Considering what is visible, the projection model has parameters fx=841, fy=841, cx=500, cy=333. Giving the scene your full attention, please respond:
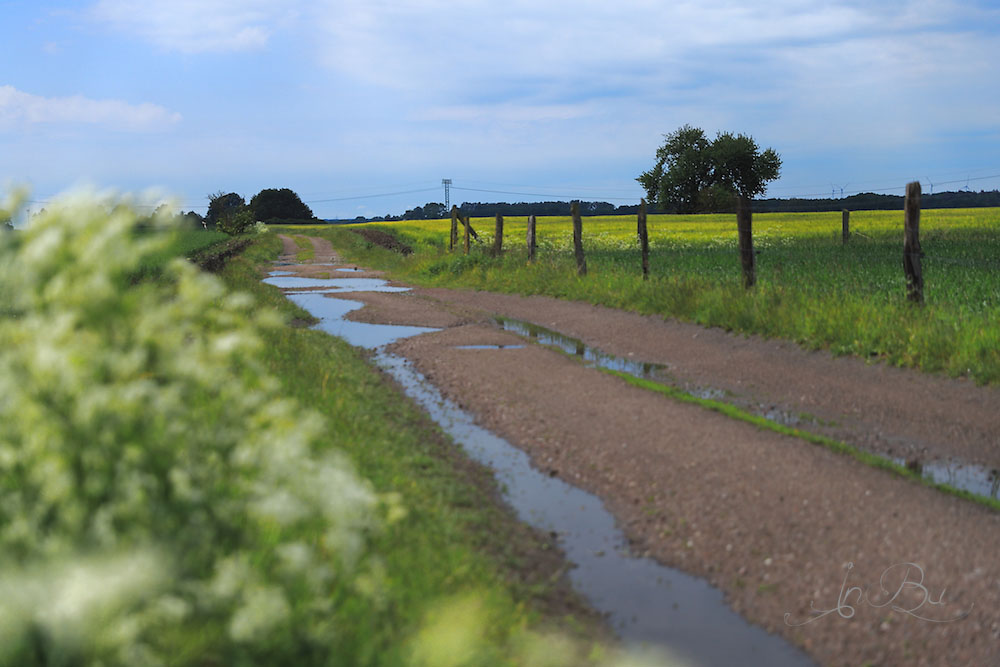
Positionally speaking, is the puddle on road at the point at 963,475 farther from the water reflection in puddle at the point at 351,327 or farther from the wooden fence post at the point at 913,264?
the water reflection in puddle at the point at 351,327

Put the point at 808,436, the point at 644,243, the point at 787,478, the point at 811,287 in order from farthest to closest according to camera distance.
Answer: the point at 644,243
the point at 811,287
the point at 808,436
the point at 787,478

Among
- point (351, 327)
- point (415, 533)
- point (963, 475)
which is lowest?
point (963, 475)

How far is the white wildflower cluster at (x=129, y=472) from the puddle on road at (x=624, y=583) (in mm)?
2187

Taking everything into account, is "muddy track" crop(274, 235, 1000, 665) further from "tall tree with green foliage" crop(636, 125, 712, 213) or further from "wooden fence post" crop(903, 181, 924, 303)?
"tall tree with green foliage" crop(636, 125, 712, 213)

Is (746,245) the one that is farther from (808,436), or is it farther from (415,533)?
(415,533)

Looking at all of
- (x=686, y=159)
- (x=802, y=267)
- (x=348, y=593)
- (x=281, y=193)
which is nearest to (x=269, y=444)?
(x=348, y=593)

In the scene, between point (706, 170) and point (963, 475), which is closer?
point (963, 475)

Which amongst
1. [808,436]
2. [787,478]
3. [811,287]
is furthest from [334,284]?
[787,478]

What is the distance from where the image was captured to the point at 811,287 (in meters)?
16.0

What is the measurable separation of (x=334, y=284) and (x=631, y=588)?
21555 mm

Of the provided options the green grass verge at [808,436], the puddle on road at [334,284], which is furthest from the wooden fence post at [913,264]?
the puddle on road at [334,284]

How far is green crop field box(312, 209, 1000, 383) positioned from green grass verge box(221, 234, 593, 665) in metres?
6.45

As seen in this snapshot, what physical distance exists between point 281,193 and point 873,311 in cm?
11152

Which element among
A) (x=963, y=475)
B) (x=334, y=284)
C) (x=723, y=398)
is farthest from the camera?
(x=334, y=284)
